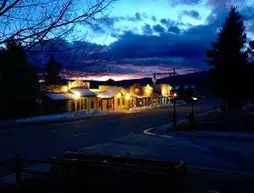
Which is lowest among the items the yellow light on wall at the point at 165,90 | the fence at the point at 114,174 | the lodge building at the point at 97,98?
the fence at the point at 114,174

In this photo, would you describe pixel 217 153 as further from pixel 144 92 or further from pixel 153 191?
pixel 144 92

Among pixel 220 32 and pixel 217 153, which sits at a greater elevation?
pixel 220 32

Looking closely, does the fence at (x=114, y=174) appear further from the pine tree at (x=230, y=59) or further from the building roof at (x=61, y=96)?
the building roof at (x=61, y=96)

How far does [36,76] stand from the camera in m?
6.78

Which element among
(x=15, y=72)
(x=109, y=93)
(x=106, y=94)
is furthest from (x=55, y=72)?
(x=109, y=93)

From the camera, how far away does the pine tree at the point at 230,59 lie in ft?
135

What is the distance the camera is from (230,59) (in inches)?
1646

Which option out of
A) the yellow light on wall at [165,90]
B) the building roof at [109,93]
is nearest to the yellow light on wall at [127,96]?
the building roof at [109,93]

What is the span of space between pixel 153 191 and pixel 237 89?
A: 111 feet

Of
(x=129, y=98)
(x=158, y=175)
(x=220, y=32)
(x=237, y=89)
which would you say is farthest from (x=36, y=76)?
(x=129, y=98)

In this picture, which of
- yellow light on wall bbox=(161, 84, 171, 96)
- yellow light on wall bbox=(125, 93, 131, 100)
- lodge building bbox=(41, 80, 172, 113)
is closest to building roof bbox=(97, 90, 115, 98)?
lodge building bbox=(41, 80, 172, 113)

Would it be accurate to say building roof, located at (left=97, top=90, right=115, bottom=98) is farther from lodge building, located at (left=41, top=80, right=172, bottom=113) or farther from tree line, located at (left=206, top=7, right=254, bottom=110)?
tree line, located at (left=206, top=7, right=254, bottom=110)

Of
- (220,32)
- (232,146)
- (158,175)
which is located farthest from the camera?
(220,32)

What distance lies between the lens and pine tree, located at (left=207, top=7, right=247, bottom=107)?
4106cm
